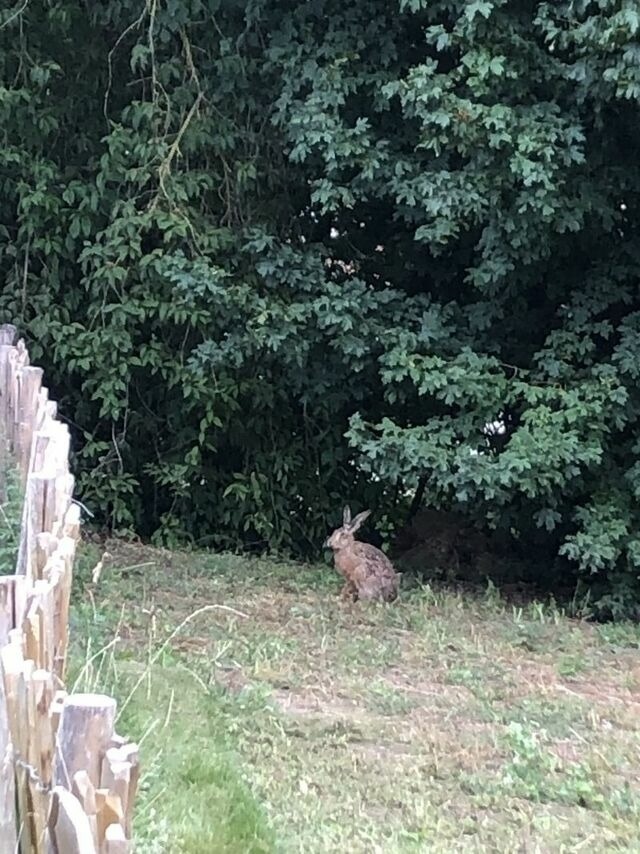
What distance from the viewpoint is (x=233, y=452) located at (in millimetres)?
9875

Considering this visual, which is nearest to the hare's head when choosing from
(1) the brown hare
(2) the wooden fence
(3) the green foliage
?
(1) the brown hare

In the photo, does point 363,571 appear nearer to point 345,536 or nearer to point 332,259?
point 345,536

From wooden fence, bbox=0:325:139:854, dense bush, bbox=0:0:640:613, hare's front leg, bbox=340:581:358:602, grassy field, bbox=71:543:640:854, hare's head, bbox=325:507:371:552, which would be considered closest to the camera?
wooden fence, bbox=0:325:139:854

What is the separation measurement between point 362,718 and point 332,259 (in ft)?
15.9

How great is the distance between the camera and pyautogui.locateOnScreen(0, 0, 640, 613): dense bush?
7312 millimetres

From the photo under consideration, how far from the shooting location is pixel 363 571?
743 cm

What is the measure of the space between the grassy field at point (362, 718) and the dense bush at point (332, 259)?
4.75ft

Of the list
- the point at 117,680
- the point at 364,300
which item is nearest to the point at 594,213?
the point at 364,300

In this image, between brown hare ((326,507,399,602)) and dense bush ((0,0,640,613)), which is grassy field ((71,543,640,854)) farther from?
dense bush ((0,0,640,613))

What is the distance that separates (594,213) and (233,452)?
381 cm

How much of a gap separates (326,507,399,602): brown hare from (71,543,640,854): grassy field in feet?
0.47

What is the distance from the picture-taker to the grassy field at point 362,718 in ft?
12.7

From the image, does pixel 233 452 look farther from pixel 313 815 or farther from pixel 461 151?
pixel 313 815

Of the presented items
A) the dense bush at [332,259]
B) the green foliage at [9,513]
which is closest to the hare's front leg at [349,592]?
the dense bush at [332,259]
